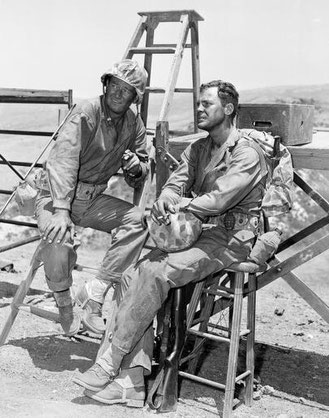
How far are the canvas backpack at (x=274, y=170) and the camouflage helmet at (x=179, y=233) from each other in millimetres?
502

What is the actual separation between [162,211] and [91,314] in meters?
1.11

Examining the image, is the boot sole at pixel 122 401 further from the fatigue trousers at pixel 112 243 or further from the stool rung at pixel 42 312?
the stool rung at pixel 42 312

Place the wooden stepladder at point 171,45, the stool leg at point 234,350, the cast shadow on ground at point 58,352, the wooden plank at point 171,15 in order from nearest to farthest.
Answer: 1. the stool leg at point 234,350
2. the cast shadow on ground at point 58,352
3. the wooden stepladder at point 171,45
4. the wooden plank at point 171,15

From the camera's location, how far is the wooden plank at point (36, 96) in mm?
6195

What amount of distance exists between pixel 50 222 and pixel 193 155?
3.77ft

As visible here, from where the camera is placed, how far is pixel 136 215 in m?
4.91

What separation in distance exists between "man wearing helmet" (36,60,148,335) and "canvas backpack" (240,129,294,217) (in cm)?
105

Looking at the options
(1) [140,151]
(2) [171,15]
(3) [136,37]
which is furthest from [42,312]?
(2) [171,15]

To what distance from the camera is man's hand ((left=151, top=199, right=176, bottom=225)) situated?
413cm

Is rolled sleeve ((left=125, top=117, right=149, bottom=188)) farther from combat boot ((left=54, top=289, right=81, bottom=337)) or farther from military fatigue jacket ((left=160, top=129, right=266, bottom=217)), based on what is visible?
combat boot ((left=54, top=289, right=81, bottom=337))

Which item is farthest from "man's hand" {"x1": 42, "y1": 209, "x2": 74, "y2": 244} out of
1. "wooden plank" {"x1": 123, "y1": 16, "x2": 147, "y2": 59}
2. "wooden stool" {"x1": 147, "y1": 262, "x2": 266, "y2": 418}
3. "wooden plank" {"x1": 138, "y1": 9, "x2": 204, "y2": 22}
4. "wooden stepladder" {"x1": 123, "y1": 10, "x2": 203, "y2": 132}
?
"wooden plank" {"x1": 138, "y1": 9, "x2": 204, "y2": 22}

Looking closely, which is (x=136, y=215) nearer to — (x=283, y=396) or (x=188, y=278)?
(x=188, y=278)

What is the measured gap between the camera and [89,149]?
16.2 feet

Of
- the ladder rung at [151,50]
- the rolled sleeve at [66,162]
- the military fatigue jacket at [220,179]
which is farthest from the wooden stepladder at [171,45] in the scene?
the military fatigue jacket at [220,179]
